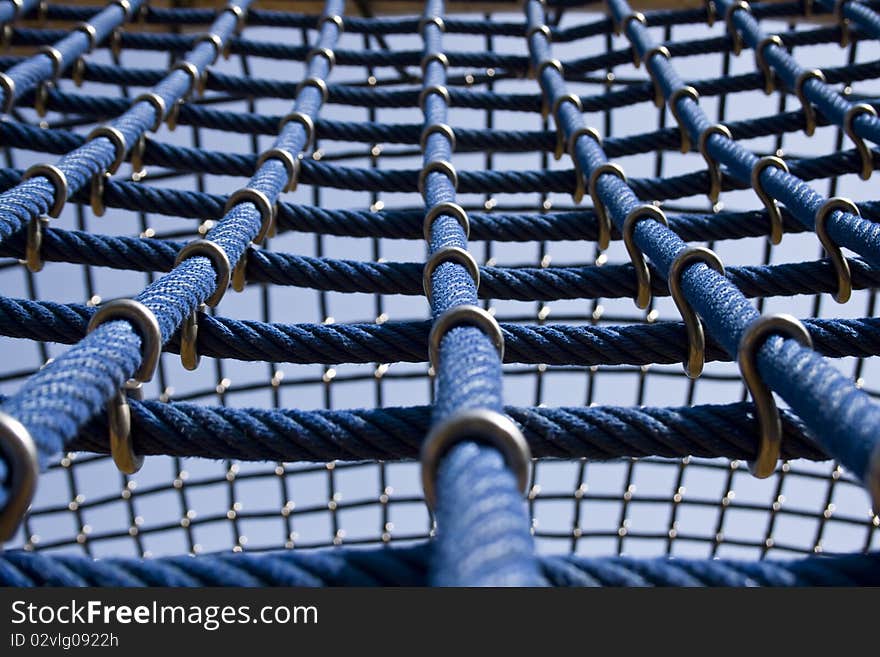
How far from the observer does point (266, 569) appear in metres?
1.32

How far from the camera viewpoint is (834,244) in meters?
2.64

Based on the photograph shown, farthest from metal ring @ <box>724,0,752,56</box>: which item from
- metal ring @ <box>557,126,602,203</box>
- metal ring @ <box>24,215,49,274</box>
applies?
metal ring @ <box>24,215,49,274</box>

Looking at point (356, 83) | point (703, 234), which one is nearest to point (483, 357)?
point (703, 234)

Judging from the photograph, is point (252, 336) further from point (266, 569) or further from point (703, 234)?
point (703, 234)

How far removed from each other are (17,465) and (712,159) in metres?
3.06

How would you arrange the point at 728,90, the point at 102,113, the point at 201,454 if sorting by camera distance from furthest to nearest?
the point at 728,90, the point at 102,113, the point at 201,454

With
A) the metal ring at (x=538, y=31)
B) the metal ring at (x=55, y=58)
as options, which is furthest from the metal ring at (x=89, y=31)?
the metal ring at (x=538, y=31)

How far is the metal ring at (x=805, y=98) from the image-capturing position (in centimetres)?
414

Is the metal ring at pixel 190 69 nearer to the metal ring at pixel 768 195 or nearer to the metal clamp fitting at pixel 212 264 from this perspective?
the metal clamp fitting at pixel 212 264

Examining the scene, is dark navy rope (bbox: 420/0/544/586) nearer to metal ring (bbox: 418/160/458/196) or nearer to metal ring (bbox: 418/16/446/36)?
metal ring (bbox: 418/160/458/196)

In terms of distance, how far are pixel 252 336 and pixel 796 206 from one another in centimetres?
171

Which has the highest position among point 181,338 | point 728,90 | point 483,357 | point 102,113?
point 728,90

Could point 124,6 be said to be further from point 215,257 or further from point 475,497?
point 475,497

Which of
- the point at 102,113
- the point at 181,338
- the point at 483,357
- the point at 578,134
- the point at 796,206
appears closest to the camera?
the point at 483,357
